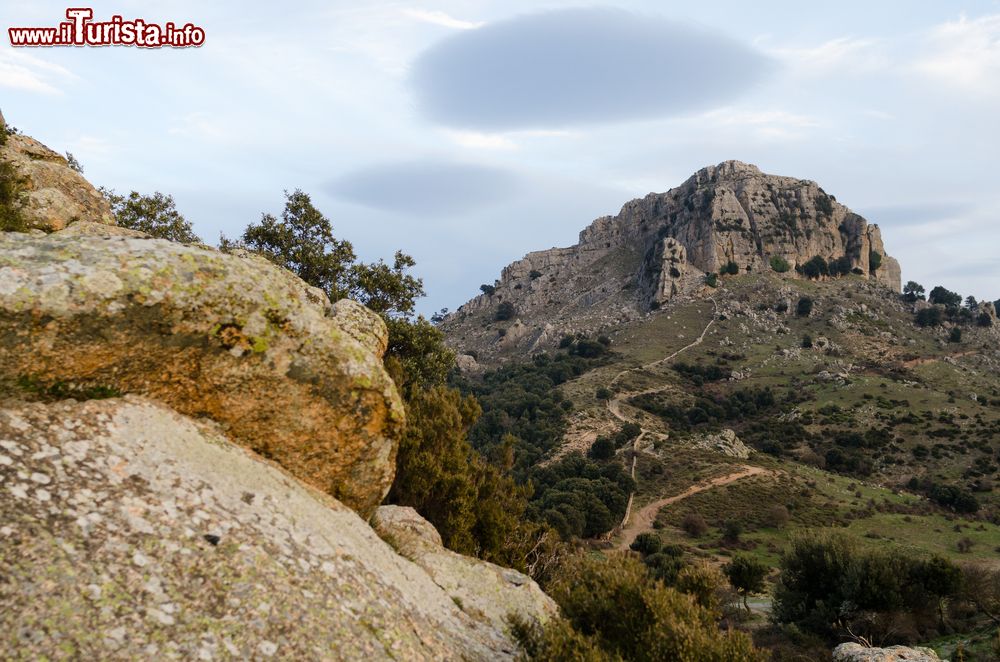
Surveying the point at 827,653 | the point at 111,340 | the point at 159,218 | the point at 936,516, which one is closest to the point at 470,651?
the point at 111,340

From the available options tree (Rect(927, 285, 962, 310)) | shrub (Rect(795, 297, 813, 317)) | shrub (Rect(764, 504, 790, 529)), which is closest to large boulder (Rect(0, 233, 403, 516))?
shrub (Rect(764, 504, 790, 529))

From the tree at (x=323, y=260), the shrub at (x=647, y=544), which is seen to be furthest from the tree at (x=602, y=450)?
the tree at (x=323, y=260)

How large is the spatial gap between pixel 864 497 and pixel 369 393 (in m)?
76.8

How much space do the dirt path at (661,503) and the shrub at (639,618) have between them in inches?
Result: 2017

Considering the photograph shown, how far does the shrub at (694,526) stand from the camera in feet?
196

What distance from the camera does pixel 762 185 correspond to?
572 ft

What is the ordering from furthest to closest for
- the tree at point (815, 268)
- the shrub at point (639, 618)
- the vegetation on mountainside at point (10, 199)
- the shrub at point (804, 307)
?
1. the tree at point (815, 268)
2. the shrub at point (804, 307)
3. the vegetation on mountainside at point (10, 199)
4. the shrub at point (639, 618)

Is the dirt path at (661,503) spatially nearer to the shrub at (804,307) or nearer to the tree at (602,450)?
the tree at (602,450)

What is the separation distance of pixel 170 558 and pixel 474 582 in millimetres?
6738

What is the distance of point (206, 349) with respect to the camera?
28.5 ft

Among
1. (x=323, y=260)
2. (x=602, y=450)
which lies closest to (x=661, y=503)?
(x=602, y=450)

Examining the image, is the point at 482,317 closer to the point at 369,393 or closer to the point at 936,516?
the point at 936,516

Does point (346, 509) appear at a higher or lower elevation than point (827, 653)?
higher

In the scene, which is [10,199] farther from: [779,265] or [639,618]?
[779,265]
